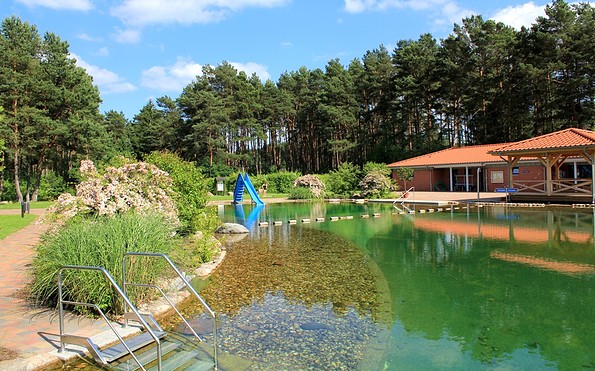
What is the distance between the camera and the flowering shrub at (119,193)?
7.50 metres

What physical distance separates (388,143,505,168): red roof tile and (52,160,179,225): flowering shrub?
25.1 m

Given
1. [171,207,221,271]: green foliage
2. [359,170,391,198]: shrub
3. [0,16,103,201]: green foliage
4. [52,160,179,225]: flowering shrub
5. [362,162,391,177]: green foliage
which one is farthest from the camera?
[362,162,391,177]: green foliage

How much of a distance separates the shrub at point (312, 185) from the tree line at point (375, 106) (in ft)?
43.8

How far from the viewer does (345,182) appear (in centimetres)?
3325

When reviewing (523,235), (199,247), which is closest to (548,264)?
(523,235)

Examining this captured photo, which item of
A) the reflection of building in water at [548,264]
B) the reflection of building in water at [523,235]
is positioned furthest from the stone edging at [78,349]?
the reflection of building in water at [523,235]

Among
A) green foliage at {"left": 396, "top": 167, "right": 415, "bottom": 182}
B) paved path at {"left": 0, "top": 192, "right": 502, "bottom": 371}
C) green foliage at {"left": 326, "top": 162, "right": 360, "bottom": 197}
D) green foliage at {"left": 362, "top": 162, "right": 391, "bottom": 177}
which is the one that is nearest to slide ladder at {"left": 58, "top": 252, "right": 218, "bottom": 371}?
paved path at {"left": 0, "top": 192, "right": 502, "bottom": 371}

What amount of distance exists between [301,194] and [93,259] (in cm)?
2718

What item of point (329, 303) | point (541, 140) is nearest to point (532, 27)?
point (541, 140)

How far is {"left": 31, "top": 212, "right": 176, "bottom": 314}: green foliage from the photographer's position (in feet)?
17.6

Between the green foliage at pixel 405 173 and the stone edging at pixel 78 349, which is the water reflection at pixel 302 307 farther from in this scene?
the green foliage at pixel 405 173

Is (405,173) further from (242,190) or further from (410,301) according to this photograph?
(410,301)

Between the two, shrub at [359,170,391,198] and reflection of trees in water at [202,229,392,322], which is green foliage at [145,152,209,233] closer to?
reflection of trees in water at [202,229,392,322]

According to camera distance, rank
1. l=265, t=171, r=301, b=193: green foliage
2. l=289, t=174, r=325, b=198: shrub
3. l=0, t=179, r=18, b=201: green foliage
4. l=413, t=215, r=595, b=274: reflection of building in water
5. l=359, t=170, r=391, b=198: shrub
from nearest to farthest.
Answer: l=413, t=215, r=595, b=274: reflection of building in water → l=359, t=170, r=391, b=198: shrub → l=289, t=174, r=325, b=198: shrub → l=0, t=179, r=18, b=201: green foliage → l=265, t=171, r=301, b=193: green foliage
